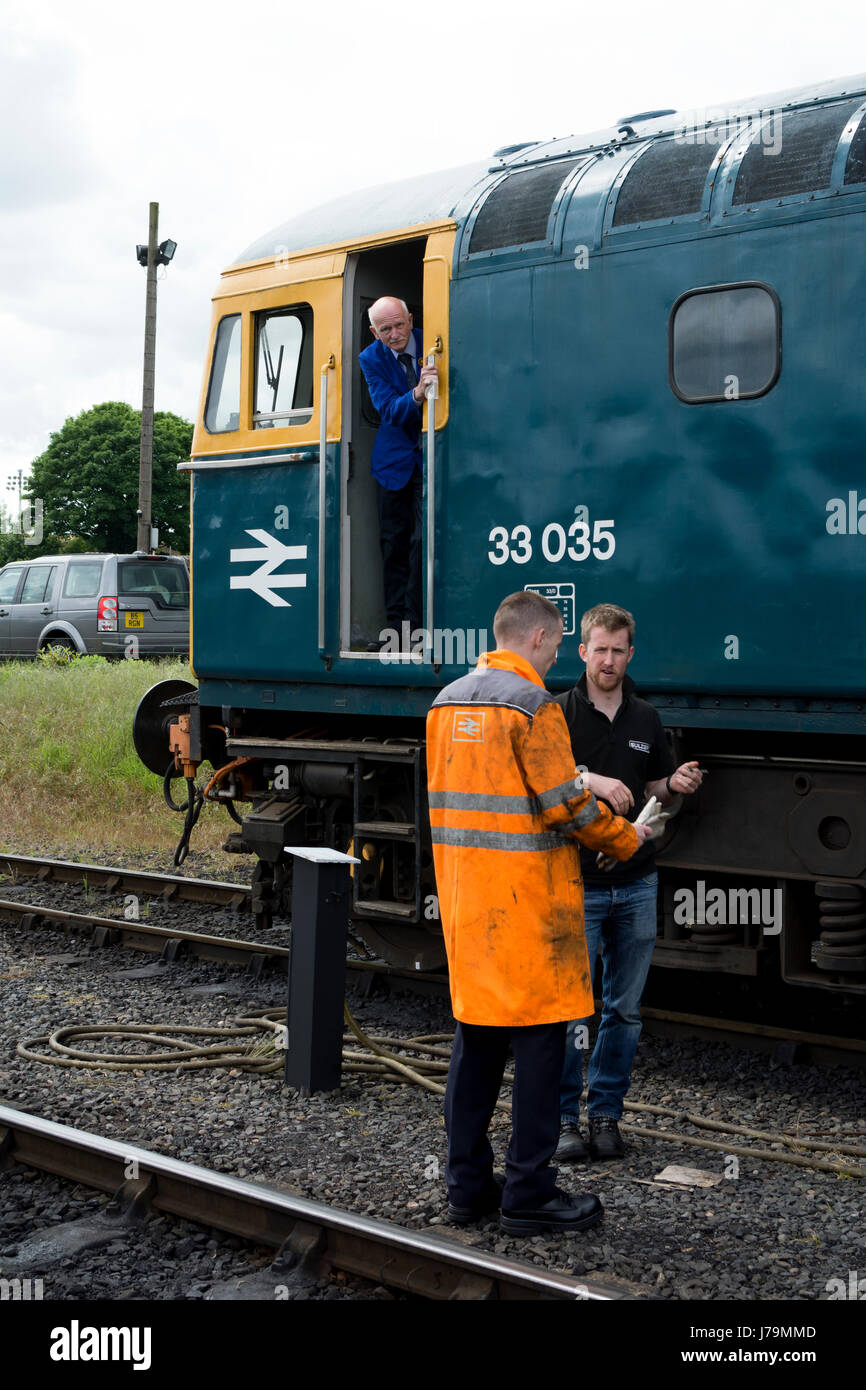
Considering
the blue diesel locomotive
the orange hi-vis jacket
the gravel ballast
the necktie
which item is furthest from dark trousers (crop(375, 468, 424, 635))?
the orange hi-vis jacket

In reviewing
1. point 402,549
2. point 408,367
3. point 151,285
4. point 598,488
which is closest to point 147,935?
point 402,549

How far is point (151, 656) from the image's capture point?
2170cm

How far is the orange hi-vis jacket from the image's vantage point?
14.1 feet

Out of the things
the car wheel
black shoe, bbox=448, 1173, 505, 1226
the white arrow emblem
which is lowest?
black shoe, bbox=448, 1173, 505, 1226

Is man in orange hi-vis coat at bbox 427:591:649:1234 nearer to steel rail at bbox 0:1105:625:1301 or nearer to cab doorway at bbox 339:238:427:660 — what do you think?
steel rail at bbox 0:1105:625:1301

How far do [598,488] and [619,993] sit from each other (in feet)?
7.82

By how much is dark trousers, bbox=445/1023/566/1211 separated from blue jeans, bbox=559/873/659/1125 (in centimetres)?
69

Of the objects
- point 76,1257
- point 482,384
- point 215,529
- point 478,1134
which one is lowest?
point 76,1257

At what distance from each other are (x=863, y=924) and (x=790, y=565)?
4.93 feet

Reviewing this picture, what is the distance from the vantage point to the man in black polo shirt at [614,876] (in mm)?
5066

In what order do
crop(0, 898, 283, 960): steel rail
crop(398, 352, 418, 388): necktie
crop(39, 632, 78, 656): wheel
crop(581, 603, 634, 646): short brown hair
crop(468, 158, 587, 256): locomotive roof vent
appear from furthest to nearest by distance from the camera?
crop(39, 632, 78, 656): wheel → crop(0, 898, 283, 960): steel rail → crop(398, 352, 418, 388): necktie → crop(468, 158, 587, 256): locomotive roof vent → crop(581, 603, 634, 646): short brown hair
